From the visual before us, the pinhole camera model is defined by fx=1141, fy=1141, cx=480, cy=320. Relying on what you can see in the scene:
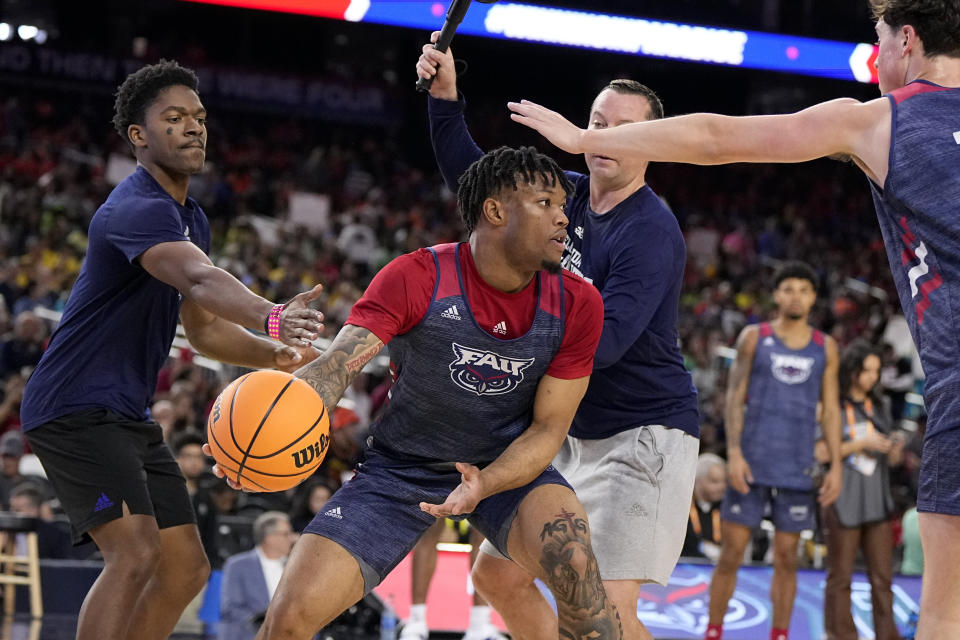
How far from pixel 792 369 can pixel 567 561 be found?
4107 mm

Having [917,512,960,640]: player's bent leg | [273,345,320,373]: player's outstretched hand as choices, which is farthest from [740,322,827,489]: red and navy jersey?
[917,512,960,640]: player's bent leg

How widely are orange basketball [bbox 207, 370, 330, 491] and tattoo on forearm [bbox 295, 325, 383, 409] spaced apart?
0.18 ft

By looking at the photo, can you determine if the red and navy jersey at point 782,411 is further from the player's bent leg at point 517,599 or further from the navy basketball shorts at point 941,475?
the navy basketball shorts at point 941,475

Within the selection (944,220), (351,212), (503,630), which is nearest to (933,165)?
(944,220)

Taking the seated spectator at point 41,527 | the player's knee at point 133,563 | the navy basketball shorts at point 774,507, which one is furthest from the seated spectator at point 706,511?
the player's knee at point 133,563

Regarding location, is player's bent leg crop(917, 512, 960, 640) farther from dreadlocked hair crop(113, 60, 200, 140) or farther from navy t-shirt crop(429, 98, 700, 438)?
dreadlocked hair crop(113, 60, 200, 140)

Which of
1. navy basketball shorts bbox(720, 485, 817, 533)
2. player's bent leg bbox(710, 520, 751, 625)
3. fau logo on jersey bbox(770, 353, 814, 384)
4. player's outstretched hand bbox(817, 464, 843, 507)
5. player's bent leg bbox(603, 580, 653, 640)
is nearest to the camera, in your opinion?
player's bent leg bbox(603, 580, 653, 640)

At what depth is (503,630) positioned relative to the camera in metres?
7.74

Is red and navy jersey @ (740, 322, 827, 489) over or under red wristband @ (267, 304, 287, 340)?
under

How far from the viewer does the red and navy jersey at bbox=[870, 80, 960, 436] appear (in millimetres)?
3047

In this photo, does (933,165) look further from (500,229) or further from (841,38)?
(841,38)

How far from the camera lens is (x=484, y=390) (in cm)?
401

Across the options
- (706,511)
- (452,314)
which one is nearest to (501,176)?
(452,314)

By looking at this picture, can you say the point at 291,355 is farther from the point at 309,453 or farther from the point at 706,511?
the point at 706,511
